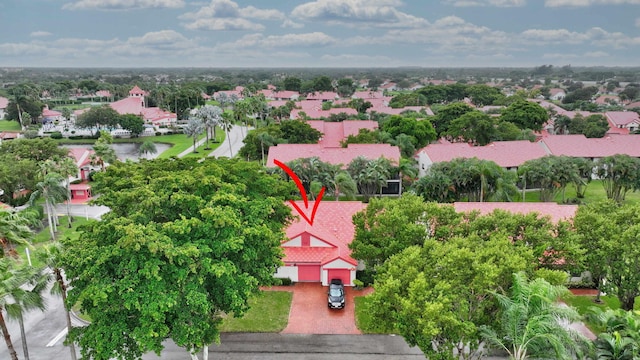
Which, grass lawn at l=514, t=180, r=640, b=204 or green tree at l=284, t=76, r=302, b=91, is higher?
green tree at l=284, t=76, r=302, b=91

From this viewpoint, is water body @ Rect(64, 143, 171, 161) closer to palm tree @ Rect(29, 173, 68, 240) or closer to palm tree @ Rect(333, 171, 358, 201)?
palm tree @ Rect(29, 173, 68, 240)

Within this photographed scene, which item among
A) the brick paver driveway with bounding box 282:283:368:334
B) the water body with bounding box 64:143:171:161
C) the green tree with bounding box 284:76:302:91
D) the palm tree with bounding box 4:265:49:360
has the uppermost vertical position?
the green tree with bounding box 284:76:302:91

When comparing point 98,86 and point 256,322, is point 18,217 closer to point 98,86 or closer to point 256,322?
point 256,322

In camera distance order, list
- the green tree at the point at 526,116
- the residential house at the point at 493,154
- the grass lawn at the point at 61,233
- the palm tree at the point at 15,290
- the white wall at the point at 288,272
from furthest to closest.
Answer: the green tree at the point at 526,116 < the residential house at the point at 493,154 < the grass lawn at the point at 61,233 < the white wall at the point at 288,272 < the palm tree at the point at 15,290

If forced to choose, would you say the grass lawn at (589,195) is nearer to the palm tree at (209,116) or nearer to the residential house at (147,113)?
the palm tree at (209,116)

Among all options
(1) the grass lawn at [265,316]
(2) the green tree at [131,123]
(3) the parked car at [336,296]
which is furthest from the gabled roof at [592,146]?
(2) the green tree at [131,123]

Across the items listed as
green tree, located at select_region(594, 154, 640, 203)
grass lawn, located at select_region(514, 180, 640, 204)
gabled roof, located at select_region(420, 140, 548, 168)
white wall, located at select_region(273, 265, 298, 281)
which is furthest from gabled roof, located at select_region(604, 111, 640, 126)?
white wall, located at select_region(273, 265, 298, 281)

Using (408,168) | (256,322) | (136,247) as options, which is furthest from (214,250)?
(408,168)

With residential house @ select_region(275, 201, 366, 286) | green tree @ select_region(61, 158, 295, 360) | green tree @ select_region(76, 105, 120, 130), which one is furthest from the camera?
green tree @ select_region(76, 105, 120, 130)
